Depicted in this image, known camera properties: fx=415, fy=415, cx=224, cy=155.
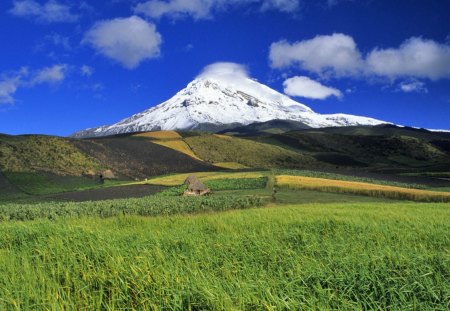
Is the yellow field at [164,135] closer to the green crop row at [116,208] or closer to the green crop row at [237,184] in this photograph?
the green crop row at [237,184]

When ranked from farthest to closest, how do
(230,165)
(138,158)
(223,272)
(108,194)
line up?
(230,165), (138,158), (108,194), (223,272)

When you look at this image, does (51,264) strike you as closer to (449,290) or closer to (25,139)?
(449,290)

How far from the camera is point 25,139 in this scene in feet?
228

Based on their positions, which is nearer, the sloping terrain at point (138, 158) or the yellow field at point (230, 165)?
the sloping terrain at point (138, 158)

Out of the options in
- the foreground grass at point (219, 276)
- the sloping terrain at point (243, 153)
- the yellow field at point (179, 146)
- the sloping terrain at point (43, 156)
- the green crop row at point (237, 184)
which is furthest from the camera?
the sloping terrain at point (243, 153)

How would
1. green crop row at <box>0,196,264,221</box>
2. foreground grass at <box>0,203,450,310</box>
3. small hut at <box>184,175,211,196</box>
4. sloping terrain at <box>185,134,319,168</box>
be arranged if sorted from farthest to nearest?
1. sloping terrain at <box>185,134,319,168</box>
2. small hut at <box>184,175,211,196</box>
3. green crop row at <box>0,196,264,221</box>
4. foreground grass at <box>0,203,450,310</box>

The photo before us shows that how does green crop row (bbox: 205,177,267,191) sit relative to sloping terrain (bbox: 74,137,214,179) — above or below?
below

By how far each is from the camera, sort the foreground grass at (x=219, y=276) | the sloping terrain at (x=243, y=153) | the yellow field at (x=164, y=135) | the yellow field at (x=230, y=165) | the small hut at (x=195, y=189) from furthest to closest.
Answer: the yellow field at (x=164, y=135) < the sloping terrain at (x=243, y=153) < the yellow field at (x=230, y=165) < the small hut at (x=195, y=189) < the foreground grass at (x=219, y=276)

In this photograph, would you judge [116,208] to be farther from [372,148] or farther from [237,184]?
[372,148]

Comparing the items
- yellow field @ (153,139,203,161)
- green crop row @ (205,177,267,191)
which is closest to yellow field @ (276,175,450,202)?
green crop row @ (205,177,267,191)

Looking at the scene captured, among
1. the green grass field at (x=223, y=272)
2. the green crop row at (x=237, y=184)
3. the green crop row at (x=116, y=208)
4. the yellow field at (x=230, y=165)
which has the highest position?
the yellow field at (x=230, y=165)

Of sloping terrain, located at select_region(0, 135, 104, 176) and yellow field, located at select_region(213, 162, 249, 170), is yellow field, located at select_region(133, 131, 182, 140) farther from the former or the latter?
sloping terrain, located at select_region(0, 135, 104, 176)

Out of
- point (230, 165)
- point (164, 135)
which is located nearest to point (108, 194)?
point (230, 165)

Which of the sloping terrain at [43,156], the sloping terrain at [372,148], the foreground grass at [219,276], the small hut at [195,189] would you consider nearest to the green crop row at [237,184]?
the small hut at [195,189]
